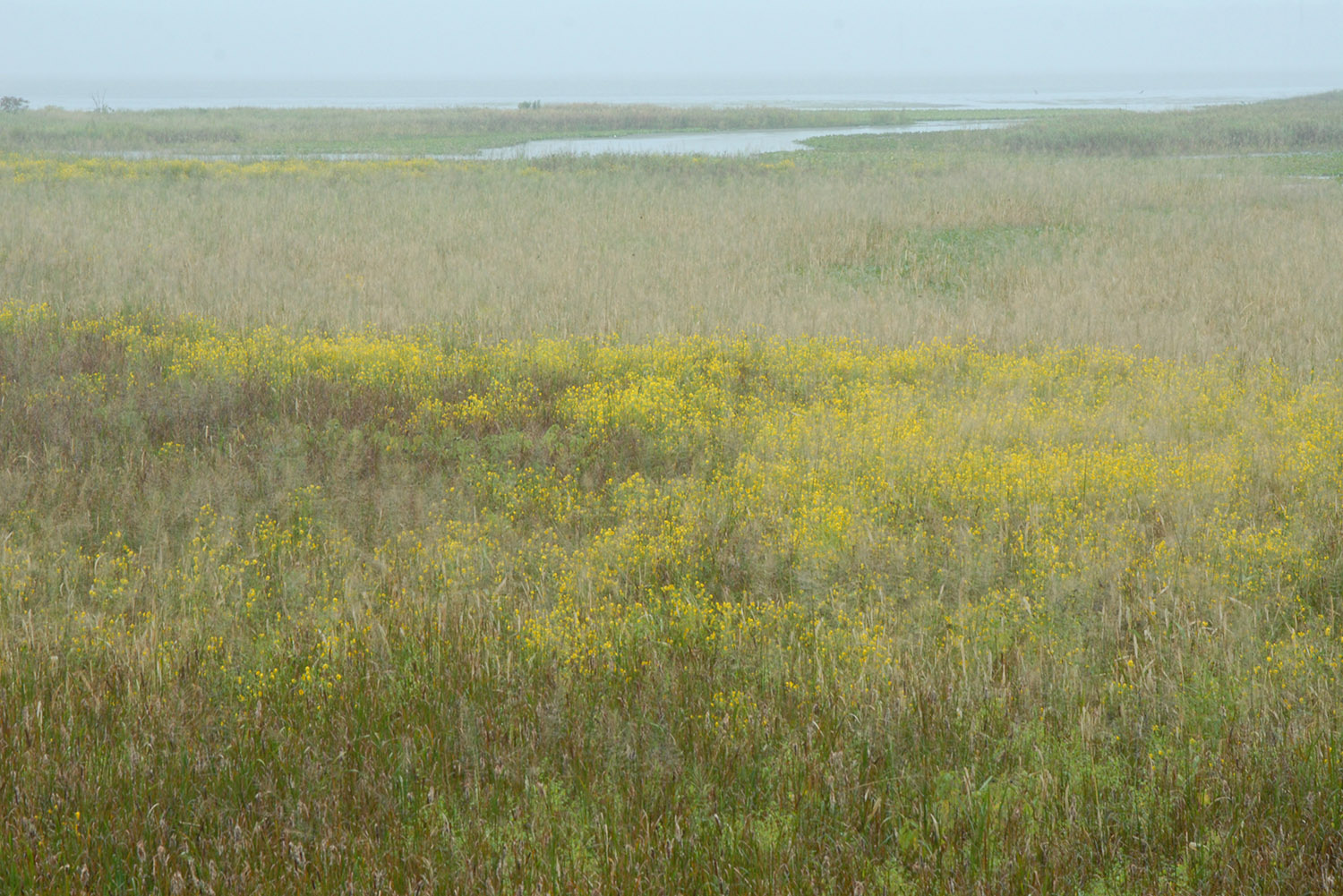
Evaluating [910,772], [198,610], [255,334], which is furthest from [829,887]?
[255,334]

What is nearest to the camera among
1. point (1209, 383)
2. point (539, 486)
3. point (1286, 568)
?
point (1286, 568)

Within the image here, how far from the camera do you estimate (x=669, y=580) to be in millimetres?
5629

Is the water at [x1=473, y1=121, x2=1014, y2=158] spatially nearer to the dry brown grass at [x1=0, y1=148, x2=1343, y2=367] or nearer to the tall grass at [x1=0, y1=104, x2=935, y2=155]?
the tall grass at [x1=0, y1=104, x2=935, y2=155]

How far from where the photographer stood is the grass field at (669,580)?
330cm

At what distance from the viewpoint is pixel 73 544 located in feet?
19.4

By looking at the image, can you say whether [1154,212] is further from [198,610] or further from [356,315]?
[198,610]

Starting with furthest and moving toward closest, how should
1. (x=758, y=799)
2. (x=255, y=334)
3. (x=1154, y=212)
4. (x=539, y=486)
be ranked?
(x=1154, y=212)
(x=255, y=334)
(x=539, y=486)
(x=758, y=799)

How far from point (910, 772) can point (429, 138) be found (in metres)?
52.9

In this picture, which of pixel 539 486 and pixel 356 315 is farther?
pixel 356 315

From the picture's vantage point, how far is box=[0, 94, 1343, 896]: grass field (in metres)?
3.30

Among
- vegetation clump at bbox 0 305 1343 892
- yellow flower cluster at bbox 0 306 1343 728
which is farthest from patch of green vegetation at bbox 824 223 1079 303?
vegetation clump at bbox 0 305 1343 892

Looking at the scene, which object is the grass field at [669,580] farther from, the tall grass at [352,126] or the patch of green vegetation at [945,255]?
the tall grass at [352,126]

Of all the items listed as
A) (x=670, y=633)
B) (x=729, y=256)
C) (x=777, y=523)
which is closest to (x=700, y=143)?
(x=729, y=256)

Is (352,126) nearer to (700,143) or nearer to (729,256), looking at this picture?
(700,143)
